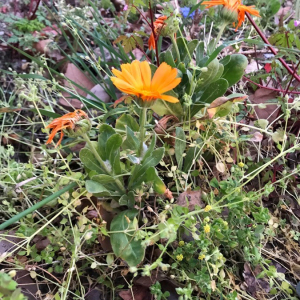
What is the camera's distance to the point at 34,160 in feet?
3.70

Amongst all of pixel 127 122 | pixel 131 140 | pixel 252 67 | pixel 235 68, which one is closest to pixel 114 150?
pixel 131 140

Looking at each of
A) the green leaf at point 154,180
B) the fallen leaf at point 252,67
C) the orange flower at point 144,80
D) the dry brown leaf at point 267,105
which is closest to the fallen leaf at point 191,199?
the green leaf at point 154,180

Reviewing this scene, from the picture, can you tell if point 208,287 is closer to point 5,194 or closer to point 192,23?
point 5,194

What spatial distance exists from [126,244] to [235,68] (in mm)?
625

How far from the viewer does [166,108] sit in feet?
3.15

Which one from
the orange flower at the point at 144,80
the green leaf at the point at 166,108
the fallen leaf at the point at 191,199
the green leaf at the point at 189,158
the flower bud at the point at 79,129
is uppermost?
the orange flower at the point at 144,80

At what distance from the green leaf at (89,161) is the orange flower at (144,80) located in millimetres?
204

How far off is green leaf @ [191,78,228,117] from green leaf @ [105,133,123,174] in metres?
0.31

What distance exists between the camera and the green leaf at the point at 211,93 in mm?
904

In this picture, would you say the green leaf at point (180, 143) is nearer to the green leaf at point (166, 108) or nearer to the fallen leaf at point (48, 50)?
the green leaf at point (166, 108)

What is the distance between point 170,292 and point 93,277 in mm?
222

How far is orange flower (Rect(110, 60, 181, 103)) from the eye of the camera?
2.13 ft

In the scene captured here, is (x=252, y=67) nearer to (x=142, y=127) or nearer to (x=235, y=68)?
(x=235, y=68)

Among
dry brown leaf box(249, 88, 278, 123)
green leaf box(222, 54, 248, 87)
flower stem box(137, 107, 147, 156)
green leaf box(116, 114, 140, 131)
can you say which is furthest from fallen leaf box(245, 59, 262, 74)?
A: flower stem box(137, 107, 147, 156)
